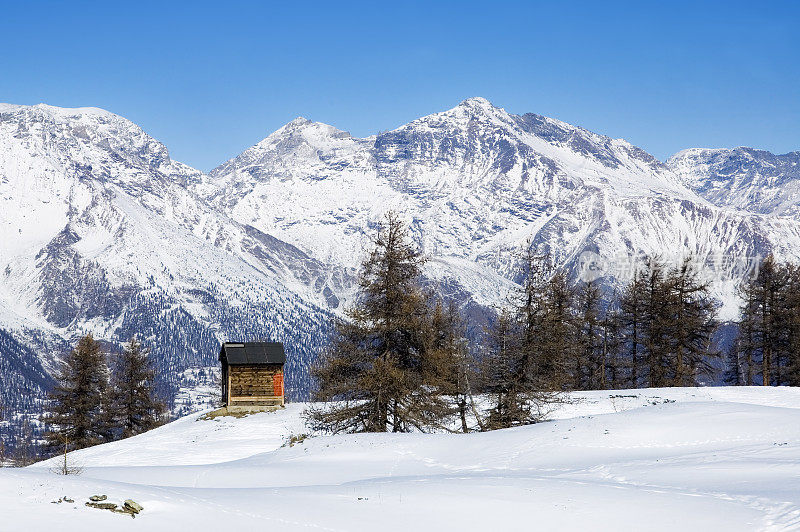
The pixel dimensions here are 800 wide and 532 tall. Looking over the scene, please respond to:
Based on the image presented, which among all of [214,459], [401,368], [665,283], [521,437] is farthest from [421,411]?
[665,283]

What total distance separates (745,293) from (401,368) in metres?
38.2

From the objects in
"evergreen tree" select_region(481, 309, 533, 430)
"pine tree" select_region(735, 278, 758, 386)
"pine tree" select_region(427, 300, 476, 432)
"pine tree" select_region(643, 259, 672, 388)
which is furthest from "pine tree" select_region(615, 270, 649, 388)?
"evergreen tree" select_region(481, 309, 533, 430)

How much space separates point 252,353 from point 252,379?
260 centimetres

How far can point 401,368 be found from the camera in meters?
39.5

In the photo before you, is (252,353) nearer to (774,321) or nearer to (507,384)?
(507,384)

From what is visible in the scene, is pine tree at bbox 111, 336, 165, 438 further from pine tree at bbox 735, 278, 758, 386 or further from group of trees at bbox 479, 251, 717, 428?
pine tree at bbox 735, 278, 758, 386

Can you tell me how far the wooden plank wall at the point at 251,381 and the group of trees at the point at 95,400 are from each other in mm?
6148

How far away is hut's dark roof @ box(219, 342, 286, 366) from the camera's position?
7044 centimetres

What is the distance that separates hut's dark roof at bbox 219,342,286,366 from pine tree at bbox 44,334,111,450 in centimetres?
1092

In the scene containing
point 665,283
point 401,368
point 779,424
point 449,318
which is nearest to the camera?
point 779,424

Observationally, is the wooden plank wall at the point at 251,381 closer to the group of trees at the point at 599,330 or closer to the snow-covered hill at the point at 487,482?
the snow-covered hill at the point at 487,482

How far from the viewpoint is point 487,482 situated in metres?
26.0

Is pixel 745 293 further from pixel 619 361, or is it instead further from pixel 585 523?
pixel 585 523

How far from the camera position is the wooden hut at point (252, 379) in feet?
228
